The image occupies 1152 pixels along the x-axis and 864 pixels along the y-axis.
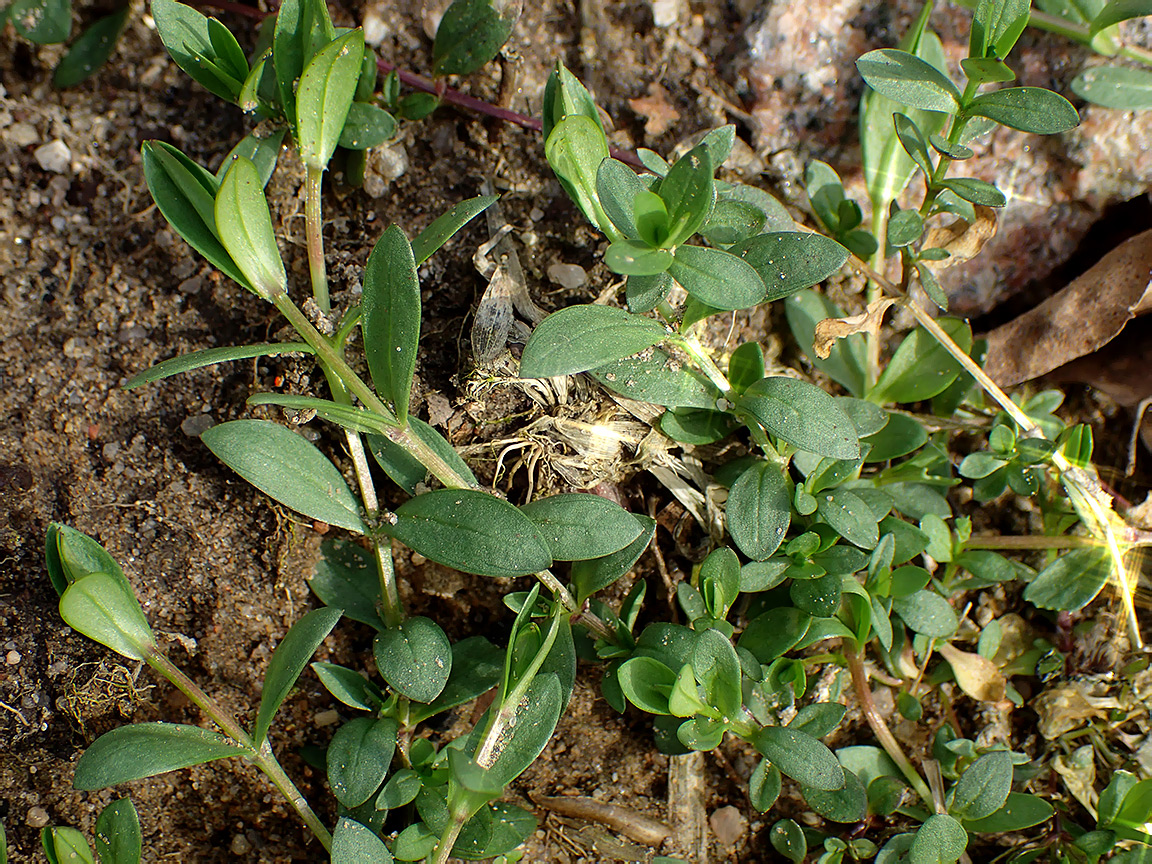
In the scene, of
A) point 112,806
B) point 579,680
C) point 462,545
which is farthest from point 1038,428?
point 112,806

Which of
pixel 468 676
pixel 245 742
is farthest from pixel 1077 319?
pixel 245 742

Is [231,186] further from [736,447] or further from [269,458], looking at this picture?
[736,447]

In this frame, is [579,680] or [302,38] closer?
[302,38]

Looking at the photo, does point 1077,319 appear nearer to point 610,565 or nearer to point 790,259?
point 790,259

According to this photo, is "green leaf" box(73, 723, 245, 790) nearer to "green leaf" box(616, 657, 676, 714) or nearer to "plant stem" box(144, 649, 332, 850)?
"plant stem" box(144, 649, 332, 850)

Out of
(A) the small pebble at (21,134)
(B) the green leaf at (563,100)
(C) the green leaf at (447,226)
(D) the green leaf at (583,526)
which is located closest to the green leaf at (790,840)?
(D) the green leaf at (583,526)
